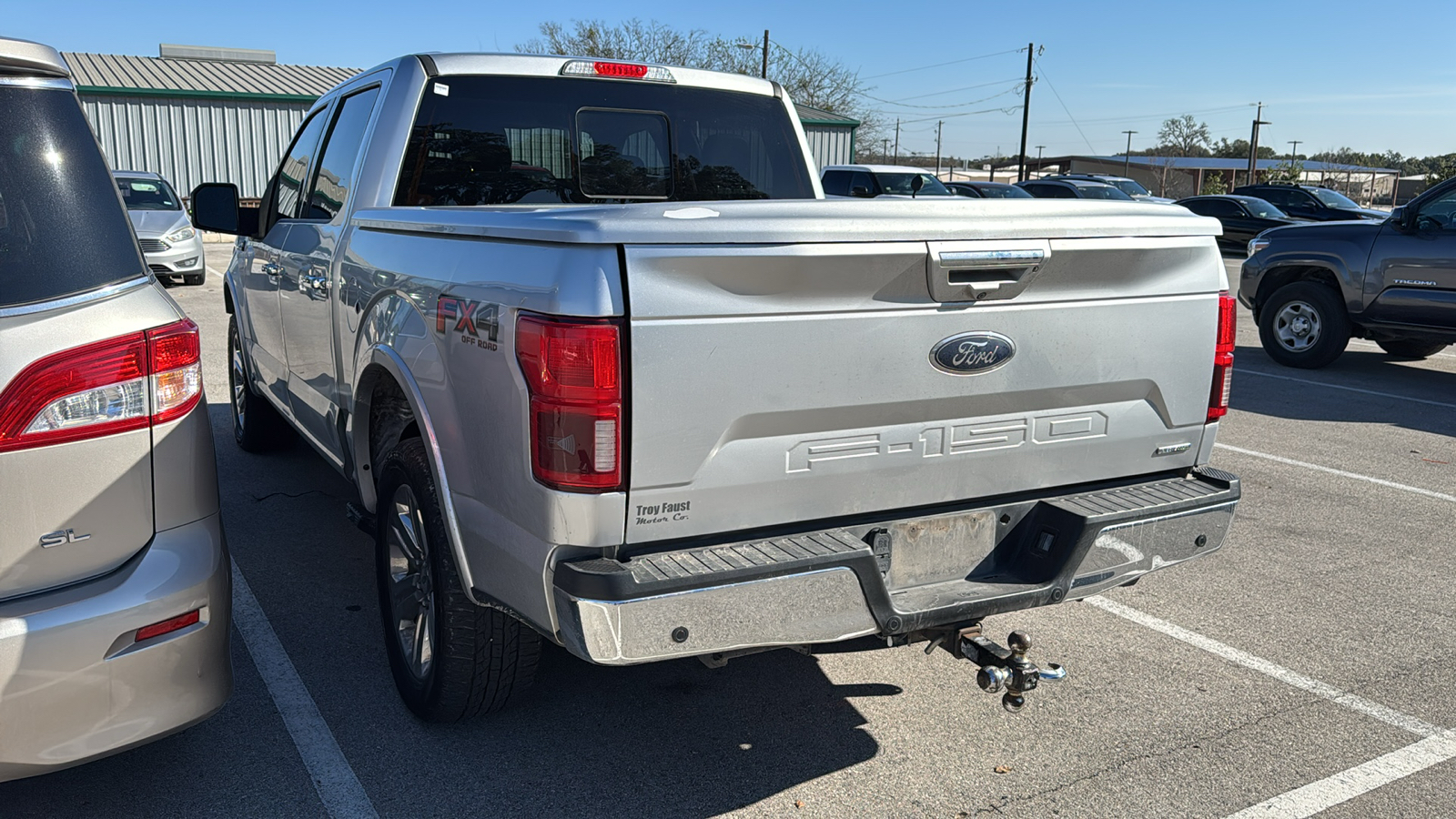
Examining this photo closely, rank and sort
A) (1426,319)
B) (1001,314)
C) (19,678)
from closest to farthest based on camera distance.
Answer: (19,678) → (1001,314) → (1426,319)

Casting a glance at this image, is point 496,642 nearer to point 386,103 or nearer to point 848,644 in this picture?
point 848,644

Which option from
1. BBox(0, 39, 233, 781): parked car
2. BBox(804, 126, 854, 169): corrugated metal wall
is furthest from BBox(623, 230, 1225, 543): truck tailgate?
BBox(804, 126, 854, 169): corrugated metal wall

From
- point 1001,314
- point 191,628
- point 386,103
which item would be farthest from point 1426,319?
point 191,628

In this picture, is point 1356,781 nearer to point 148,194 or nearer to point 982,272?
point 982,272

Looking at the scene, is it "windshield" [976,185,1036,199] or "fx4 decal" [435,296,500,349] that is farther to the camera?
"windshield" [976,185,1036,199]

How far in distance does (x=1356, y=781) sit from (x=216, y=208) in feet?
16.2

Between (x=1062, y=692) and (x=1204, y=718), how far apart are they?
1.47 ft

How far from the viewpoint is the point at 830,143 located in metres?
35.3

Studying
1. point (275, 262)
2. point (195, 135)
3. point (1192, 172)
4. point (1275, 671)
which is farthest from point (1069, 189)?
point (1192, 172)

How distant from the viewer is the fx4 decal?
2.67 meters

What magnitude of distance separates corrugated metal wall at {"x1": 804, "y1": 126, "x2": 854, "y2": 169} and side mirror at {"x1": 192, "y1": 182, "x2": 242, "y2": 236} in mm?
30423

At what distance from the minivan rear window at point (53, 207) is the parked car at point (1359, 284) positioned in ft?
32.6

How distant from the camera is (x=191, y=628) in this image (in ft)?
8.67

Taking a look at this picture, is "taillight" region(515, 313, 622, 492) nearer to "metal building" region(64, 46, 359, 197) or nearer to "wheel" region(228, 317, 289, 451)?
"wheel" region(228, 317, 289, 451)
